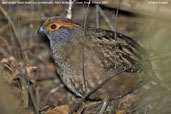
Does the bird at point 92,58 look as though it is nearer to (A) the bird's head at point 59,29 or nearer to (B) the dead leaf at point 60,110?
(A) the bird's head at point 59,29

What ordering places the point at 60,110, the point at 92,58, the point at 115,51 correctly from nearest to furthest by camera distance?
the point at 115,51 < the point at 92,58 < the point at 60,110

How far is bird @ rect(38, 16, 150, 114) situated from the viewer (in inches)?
181

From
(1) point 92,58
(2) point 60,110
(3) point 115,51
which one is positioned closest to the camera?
(3) point 115,51

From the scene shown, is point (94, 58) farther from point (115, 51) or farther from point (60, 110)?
point (60, 110)

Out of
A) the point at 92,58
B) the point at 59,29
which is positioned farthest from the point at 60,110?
the point at 59,29

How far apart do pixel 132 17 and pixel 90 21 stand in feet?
3.66

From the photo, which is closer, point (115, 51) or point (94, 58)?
point (115, 51)

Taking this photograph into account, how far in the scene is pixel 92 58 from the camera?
461cm

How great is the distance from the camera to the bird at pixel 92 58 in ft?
15.1

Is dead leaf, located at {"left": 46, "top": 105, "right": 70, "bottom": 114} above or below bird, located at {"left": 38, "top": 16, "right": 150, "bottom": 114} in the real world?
below

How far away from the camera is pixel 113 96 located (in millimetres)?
4906

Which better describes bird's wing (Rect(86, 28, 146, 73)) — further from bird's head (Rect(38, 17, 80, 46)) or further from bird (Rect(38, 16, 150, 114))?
bird's head (Rect(38, 17, 80, 46))

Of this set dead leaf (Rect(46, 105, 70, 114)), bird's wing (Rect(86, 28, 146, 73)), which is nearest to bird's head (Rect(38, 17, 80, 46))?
bird's wing (Rect(86, 28, 146, 73))

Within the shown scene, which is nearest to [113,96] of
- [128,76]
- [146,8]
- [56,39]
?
[128,76]
